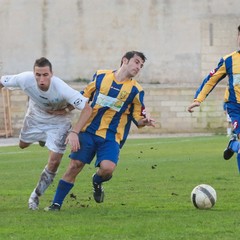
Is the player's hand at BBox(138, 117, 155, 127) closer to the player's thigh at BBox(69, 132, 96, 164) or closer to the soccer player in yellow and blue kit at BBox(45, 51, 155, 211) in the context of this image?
the soccer player in yellow and blue kit at BBox(45, 51, 155, 211)

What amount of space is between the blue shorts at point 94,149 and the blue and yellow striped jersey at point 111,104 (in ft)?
0.22

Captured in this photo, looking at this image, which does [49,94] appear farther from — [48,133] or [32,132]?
[32,132]

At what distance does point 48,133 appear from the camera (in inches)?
449

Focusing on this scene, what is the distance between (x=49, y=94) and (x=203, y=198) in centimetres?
224

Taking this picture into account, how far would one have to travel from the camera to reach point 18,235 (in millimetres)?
8734

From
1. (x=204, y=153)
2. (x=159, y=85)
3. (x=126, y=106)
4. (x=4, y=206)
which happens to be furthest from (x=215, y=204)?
(x=159, y=85)

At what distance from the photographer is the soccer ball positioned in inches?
434

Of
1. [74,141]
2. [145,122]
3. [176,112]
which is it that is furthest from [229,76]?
[176,112]

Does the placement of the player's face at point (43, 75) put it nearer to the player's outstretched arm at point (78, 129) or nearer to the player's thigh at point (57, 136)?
the player's outstretched arm at point (78, 129)

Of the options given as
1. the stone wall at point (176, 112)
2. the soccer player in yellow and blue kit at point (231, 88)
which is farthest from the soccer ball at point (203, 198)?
the stone wall at point (176, 112)

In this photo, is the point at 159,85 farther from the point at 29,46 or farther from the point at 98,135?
the point at 98,135

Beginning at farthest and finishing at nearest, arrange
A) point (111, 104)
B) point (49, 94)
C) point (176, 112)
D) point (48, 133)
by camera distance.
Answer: point (176, 112) < point (48, 133) < point (111, 104) < point (49, 94)

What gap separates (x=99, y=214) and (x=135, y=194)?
2789 millimetres

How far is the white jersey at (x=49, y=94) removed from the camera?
10.8m
